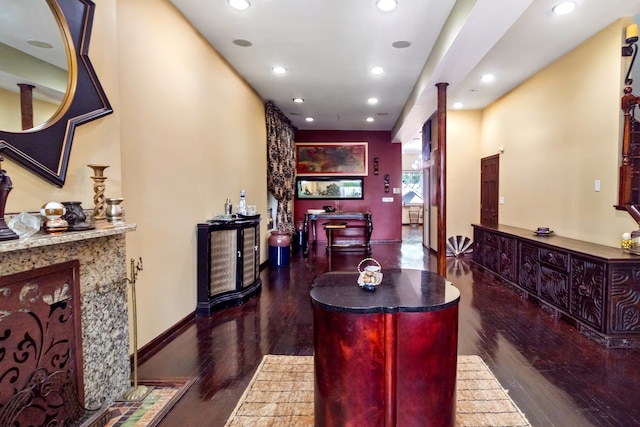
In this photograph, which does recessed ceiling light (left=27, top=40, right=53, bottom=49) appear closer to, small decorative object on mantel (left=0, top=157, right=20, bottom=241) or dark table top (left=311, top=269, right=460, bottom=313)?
small decorative object on mantel (left=0, top=157, right=20, bottom=241)

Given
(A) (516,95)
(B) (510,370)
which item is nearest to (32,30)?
(B) (510,370)

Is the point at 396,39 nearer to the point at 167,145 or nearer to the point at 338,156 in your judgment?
the point at 167,145

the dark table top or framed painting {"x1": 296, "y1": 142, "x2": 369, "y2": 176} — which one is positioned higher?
framed painting {"x1": 296, "y1": 142, "x2": 369, "y2": 176}

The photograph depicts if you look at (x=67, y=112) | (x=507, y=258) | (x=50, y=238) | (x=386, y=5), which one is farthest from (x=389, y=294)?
(x=507, y=258)

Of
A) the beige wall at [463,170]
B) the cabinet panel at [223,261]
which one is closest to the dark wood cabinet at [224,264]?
→ the cabinet panel at [223,261]

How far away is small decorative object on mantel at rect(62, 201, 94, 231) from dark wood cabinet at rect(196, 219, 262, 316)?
180cm

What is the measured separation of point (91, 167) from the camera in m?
1.89

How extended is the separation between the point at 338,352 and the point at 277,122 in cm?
593

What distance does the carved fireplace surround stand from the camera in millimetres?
1798

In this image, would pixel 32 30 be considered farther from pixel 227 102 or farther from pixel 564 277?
pixel 564 277

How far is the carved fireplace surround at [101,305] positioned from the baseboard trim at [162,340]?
423 mm

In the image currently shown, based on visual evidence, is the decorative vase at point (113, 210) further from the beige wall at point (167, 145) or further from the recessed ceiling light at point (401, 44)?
the recessed ceiling light at point (401, 44)

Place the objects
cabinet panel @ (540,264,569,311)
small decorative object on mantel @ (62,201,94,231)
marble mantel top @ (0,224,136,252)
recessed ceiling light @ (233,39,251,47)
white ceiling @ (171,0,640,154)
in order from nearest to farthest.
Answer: marble mantel top @ (0,224,136,252) → small decorative object on mantel @ (62,201,94,231) → white ceiling @ (171,0,640,154) → cabinet panel @ (540,264,569,311) → recessed ceiling light @ (233,39,251,47)

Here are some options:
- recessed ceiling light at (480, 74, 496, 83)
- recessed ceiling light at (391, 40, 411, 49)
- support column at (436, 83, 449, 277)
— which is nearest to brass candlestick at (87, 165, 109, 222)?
recessed ceiling light at (391, 40, 411, 49)
